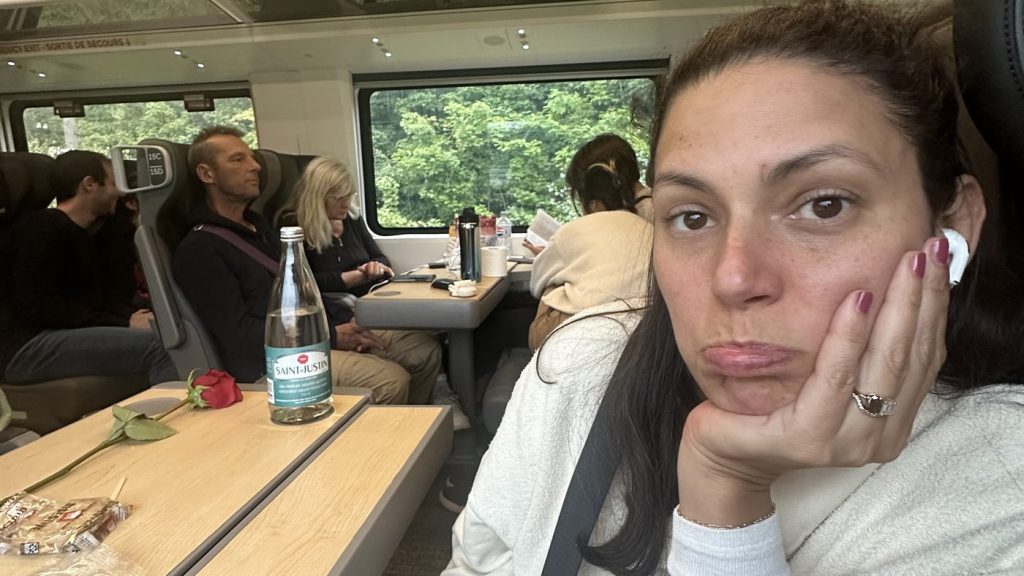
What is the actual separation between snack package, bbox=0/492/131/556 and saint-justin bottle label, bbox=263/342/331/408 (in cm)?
27

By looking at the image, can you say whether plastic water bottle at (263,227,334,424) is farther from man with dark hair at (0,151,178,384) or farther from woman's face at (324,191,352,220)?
woman's face at (324,191,352,220)

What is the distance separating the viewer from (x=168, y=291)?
1.94m

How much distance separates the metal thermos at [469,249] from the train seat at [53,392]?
56.5 inches

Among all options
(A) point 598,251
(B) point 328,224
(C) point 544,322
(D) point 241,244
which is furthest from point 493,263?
(B) point 328,224

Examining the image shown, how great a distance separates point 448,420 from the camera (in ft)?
3.60

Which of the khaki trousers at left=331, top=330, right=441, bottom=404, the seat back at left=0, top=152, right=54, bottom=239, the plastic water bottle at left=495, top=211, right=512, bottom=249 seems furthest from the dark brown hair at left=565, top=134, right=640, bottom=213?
the seat back at left=0, top=152, right=54, bottom=239

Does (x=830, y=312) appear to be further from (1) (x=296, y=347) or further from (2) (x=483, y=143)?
(2) (x=483, y=143)

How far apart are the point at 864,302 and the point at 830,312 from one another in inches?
1.2

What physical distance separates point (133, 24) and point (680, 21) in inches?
144

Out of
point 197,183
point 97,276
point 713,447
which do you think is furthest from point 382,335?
point 713,447

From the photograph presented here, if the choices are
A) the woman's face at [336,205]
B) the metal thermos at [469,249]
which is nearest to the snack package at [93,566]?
the metal thermos at [469,249]

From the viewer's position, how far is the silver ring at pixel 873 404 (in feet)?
1.58

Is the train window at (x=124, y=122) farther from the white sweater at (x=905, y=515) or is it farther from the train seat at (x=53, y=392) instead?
the white sweater at (x=905, y=515)

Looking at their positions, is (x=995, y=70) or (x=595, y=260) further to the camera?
(x=595, y=260)
